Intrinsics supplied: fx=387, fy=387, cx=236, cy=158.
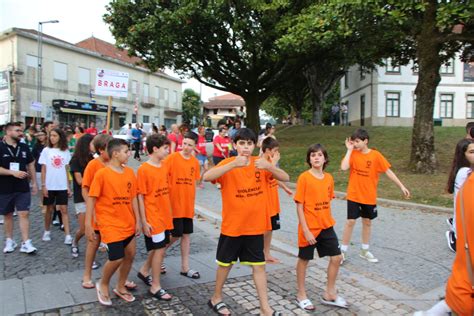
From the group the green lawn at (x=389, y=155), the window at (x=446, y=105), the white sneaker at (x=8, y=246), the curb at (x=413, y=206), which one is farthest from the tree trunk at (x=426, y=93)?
the window at (x=446, y=105)

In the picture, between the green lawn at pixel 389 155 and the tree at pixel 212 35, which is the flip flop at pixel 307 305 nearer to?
the green lawn at pixel 389 155

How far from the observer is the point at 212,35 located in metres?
16.8

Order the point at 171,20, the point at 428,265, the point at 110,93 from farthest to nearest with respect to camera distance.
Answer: the point at 171,20
the point at 110,93
the point at 428,265

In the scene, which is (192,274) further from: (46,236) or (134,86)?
(134,86)

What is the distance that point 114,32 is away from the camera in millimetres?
17375

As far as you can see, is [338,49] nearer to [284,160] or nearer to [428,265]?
[284,160]

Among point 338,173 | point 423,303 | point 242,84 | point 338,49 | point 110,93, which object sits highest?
point 338,49

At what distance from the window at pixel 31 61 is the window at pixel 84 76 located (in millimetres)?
5088

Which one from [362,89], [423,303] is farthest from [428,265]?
[362,89]

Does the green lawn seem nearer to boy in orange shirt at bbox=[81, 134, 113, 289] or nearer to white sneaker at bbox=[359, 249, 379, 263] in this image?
white sneaker at bbox=[359, 249, 379, 263]

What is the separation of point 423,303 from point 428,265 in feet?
4.17

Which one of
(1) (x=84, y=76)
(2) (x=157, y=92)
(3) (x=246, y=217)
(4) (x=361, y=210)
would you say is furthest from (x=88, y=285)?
(2) (x=157, y=92)

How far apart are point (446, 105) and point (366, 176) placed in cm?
3636

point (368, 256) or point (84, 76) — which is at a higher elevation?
point (84, 76)
